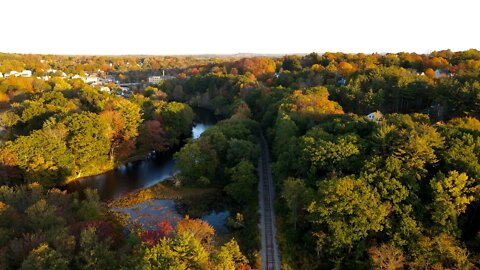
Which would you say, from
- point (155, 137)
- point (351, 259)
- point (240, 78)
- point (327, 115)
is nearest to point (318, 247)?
point (351, 259)

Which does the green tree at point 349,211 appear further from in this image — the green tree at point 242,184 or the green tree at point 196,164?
the green tree at point 196,164

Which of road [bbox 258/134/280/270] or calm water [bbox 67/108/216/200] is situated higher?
road [bbox 258/134/280/270]

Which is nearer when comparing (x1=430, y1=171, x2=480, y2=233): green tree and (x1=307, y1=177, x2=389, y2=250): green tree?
(x1=430, y1=171, x2=480, y2=233): green tree

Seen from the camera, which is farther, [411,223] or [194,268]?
[411,223]

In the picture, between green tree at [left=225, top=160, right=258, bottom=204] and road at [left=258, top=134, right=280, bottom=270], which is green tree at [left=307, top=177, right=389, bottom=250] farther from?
green tree at [left=225, top=160, right=258, bottom=204]

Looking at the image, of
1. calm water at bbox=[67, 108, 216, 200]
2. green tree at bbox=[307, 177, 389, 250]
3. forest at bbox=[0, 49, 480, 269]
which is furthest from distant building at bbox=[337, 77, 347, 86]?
green tree at bbox=[307, 177, 389, 250]

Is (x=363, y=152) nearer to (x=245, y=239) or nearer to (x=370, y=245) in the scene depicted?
(x=370, y=245)

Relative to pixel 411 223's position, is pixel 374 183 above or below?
above

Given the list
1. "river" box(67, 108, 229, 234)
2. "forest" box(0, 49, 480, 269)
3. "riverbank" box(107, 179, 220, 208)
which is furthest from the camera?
"riverbank" box(107, 179, 220, 208)
